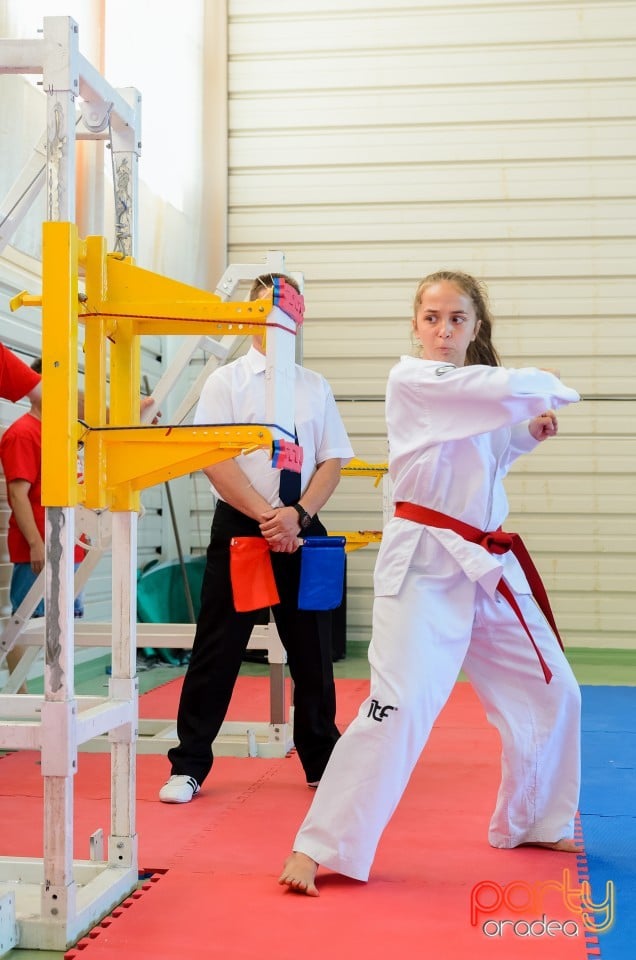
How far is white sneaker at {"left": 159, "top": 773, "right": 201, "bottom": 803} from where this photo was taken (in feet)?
12.7

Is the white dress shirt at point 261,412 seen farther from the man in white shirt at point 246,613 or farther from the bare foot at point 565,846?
the bare foot at point 565,846

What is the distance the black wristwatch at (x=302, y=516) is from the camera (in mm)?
3957

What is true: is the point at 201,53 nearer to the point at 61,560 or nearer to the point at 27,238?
the point at 27,238

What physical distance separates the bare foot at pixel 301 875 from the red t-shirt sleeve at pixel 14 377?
2.37 metres

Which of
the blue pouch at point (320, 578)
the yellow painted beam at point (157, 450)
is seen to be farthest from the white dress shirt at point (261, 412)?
the yellow painted beam at point (157, 450)

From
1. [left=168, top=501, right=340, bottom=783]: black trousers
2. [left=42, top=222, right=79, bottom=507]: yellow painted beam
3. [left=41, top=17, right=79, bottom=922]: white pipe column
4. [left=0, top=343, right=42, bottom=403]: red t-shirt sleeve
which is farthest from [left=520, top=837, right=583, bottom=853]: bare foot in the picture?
[left=0, top=343, right=42, bottom=403]: red t-shirt sleeve

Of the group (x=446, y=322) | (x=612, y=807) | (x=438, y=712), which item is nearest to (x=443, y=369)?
(x=446, y=322)

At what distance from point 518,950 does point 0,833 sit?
5.88 feet

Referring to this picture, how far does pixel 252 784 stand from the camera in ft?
13.8

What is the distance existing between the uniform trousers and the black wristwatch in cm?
95

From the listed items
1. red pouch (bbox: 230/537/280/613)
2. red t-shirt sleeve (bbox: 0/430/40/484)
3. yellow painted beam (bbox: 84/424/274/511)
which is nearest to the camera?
yellow painted beam (bbox: 84/424/274/511)

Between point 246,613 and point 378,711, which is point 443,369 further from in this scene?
point 246,613

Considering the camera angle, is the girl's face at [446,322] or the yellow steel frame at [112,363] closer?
the yellow steel frame at [112,363]

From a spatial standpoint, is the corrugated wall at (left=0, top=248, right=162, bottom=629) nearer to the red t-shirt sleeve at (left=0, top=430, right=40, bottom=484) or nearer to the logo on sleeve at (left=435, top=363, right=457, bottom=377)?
the red t-shirt sleeve at (left=0, top=430, right=40, bottom=484)
